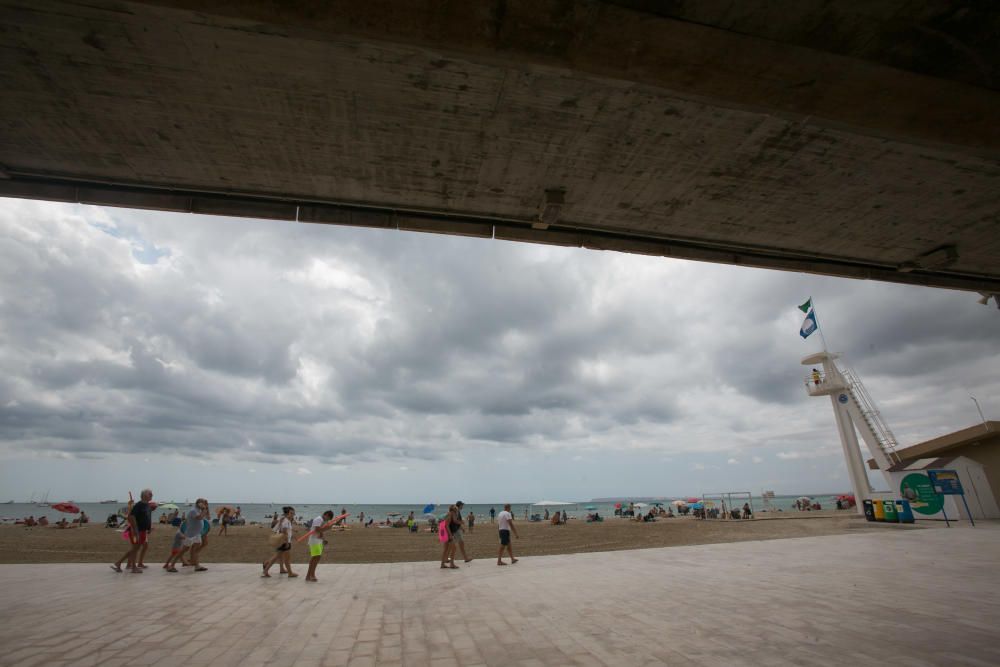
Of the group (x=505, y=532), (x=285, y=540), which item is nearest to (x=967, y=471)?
(x=505, y=532)

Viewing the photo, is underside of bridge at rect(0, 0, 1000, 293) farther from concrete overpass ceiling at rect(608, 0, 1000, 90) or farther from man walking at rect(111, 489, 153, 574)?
man walking at rect(111, 489, 153, 574)

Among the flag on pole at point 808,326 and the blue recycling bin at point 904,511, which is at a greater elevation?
the flag on pole at point 808,326

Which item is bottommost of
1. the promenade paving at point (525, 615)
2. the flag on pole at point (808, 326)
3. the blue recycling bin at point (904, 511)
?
the promenade paving at point (525, 615)

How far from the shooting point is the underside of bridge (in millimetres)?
4172

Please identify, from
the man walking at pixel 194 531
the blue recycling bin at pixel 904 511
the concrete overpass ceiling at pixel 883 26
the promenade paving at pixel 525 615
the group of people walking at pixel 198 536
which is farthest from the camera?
→ the blue recycling bin at pixel 904 511

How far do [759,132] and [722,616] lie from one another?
283 inches

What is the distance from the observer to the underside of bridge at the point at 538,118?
4.17 meters

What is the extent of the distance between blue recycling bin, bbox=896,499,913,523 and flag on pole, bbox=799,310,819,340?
31.9 feet

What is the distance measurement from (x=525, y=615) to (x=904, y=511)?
24.3 meters

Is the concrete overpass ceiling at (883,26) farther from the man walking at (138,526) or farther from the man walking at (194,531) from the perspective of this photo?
the man walking at (138,526)

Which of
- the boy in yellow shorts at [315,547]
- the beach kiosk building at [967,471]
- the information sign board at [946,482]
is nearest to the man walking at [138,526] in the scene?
the boy in yellow shorts at [315,547]

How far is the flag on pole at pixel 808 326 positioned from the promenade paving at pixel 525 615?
17.4 metres

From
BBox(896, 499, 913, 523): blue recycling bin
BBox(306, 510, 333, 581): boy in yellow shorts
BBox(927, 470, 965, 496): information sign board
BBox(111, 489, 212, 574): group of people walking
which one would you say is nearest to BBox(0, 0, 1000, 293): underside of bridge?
BBox(306, 510, 333, 581): boy in yellow shorts

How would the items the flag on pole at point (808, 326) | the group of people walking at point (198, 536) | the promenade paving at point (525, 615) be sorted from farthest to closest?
the flag on pole at point (808, 326), the group of people walking at point (198, 536), the promenade paving at point (525, 615)
